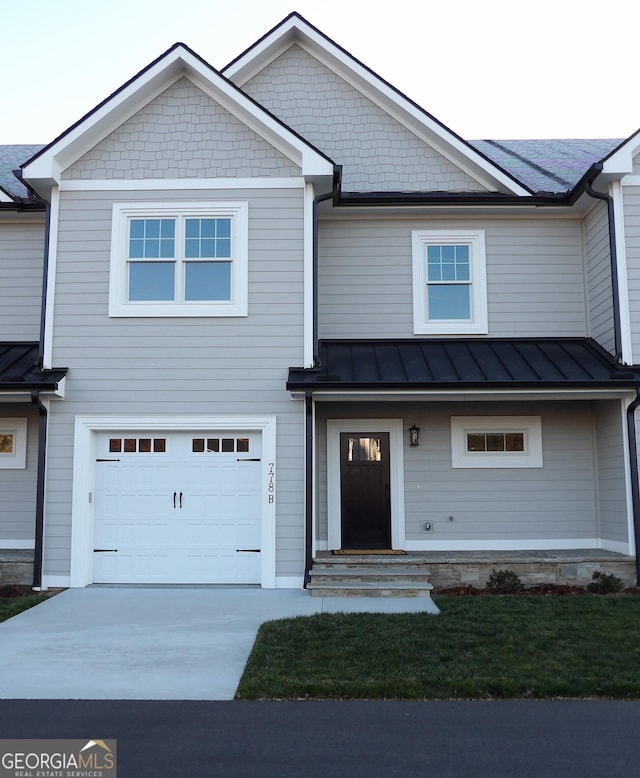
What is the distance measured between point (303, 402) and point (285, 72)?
22.2 ft

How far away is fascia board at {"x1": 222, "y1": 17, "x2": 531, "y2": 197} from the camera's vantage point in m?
12.8

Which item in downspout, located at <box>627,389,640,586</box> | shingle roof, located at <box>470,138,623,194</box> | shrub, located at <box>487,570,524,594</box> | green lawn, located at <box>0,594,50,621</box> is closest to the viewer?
green lawn, located at <box>0,594,50,621</box>

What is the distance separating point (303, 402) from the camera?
10602mm

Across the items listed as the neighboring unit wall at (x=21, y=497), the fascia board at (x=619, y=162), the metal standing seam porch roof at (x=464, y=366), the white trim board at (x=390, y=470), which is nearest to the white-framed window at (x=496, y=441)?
the white trim board at (x=390, y=470)

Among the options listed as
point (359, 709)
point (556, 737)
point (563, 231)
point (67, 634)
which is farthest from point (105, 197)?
point (556, 737)

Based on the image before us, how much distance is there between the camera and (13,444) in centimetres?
1196

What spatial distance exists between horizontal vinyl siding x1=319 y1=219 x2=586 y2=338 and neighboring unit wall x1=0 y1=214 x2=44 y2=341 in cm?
470

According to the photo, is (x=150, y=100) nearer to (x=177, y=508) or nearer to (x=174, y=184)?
(x=174, y=184)

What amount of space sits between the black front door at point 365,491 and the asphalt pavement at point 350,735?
6250 mm

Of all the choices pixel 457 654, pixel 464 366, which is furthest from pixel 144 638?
pixel 464 366

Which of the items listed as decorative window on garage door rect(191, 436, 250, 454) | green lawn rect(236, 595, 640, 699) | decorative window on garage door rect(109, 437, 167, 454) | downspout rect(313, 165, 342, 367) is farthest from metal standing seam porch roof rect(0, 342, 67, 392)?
green lawn rect(236, 595, 640, 699)

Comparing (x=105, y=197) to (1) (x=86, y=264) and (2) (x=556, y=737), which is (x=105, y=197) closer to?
(1) (x=86, y=264)

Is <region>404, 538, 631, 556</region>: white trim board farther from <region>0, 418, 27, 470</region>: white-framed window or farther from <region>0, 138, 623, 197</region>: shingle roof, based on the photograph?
<region>0, 418, 27, 470</region>: white-framed window

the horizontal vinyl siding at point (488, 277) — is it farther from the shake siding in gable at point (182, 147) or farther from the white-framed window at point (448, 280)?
the shake siding in gable at point (182, 147)
